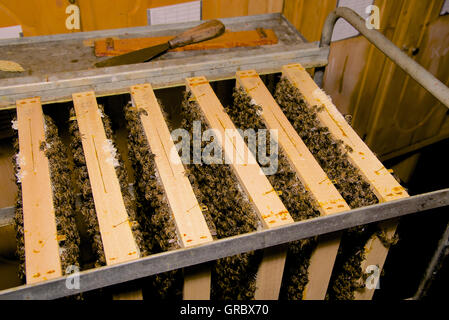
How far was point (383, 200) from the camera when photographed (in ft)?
5.10

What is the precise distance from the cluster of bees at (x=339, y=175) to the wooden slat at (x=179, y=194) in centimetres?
60

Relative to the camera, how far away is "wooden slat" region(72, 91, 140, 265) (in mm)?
1398

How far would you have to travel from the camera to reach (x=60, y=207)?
5.12 feet

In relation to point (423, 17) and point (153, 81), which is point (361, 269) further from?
point (423, 17)

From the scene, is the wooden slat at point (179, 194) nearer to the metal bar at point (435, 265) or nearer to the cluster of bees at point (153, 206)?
the cluster of bees at point (153, 206)

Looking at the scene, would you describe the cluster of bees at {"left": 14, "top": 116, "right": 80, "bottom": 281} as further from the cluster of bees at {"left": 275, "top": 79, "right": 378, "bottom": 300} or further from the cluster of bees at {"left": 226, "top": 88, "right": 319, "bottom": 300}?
the cluster of bees at {"left": 275, "top": 79, "right": 378, "bottom": 300}

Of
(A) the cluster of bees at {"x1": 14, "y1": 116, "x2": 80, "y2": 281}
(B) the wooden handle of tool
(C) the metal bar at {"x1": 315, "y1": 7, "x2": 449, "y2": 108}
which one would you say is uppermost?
(C) the metal bar at {"x1": 315, "y1": 7, "x2": 449, "y2": 108}

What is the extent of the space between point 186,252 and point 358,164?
2.70 feet

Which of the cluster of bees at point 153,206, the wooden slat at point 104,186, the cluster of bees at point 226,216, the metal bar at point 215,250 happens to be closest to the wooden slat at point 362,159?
the metal bar at point 215,250

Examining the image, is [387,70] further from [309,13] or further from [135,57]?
[135,57]

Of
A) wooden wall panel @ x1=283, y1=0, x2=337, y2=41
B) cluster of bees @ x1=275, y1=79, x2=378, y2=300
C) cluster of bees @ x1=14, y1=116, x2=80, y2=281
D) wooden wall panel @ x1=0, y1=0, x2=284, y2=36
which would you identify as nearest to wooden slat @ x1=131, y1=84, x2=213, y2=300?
cluster of bees @ x1=14, y1=116, x2=80, y2=281

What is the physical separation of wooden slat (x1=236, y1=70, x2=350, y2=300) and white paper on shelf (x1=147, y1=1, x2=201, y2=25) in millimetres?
861

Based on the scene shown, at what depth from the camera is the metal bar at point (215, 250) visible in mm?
1187

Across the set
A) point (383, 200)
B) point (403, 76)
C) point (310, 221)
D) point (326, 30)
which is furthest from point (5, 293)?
point (403, 76)
